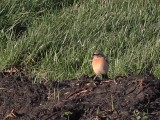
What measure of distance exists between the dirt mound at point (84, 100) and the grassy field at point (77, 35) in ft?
3.24

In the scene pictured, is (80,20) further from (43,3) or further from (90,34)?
(43,3)

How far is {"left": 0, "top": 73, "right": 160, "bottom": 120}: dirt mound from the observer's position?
4801 mm

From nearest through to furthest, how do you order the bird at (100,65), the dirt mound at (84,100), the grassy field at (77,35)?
the dirt mound at (84,100) → the bird at (100,65) → the grassy field at (77,35)

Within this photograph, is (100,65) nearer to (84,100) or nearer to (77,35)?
(84,100)

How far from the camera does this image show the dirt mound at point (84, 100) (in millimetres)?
4801

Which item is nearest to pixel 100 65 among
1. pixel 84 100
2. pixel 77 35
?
pixel 84 100

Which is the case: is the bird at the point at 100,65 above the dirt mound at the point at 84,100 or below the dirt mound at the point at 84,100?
above

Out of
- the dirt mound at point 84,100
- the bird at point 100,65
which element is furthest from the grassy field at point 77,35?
the dirt mound at point 84,100

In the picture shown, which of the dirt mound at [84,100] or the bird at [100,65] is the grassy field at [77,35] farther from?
the dirt mound at [84,100]

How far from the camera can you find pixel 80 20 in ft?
29.1

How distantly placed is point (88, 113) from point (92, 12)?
15.0 ft

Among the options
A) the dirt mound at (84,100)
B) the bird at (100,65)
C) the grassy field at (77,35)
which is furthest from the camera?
the grassy field at (77,35)

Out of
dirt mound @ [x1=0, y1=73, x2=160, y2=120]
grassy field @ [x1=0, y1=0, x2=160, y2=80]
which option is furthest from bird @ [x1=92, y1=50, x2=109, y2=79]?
grassy field @ [x1=0, y1=0, x2=160, y2=80]

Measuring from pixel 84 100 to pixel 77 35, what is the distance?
3.25m
